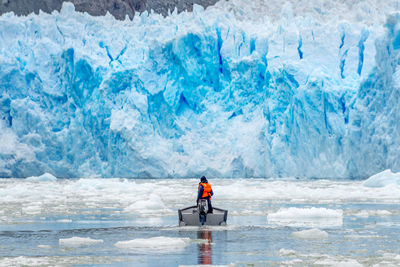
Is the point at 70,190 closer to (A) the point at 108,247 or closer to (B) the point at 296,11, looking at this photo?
(A) the point at 108,247

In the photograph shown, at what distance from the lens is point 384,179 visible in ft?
60.5

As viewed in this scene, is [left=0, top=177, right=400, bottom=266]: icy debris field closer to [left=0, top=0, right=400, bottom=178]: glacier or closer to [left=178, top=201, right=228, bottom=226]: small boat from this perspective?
[left=178, top=201, right=228, bottom=226]: small boat

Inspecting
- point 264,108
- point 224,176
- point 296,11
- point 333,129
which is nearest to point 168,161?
point 224,176

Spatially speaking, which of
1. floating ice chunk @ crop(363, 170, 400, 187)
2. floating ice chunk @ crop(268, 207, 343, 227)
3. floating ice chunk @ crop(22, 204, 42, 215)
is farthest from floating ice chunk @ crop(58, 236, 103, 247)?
floating ice chunk @ crop(363, 170, 400, 187)

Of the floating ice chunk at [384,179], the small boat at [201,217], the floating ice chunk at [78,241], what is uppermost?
the floating ice chunk at [384,179]

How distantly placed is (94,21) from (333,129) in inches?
423

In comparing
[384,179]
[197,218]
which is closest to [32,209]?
[197,218]

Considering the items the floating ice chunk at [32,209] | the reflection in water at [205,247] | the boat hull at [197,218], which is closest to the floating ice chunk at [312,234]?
the reflection in water at [205,247]

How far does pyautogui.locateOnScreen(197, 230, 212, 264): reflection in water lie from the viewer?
6645 millimetres

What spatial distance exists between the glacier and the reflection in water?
50.6ft

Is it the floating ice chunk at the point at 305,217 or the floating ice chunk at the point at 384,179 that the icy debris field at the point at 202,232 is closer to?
the floating ice chunk at the point at 305,217

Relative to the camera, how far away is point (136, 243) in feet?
25.6

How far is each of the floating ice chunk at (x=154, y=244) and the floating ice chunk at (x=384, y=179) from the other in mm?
11516

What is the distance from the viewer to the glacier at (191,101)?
24484mm
